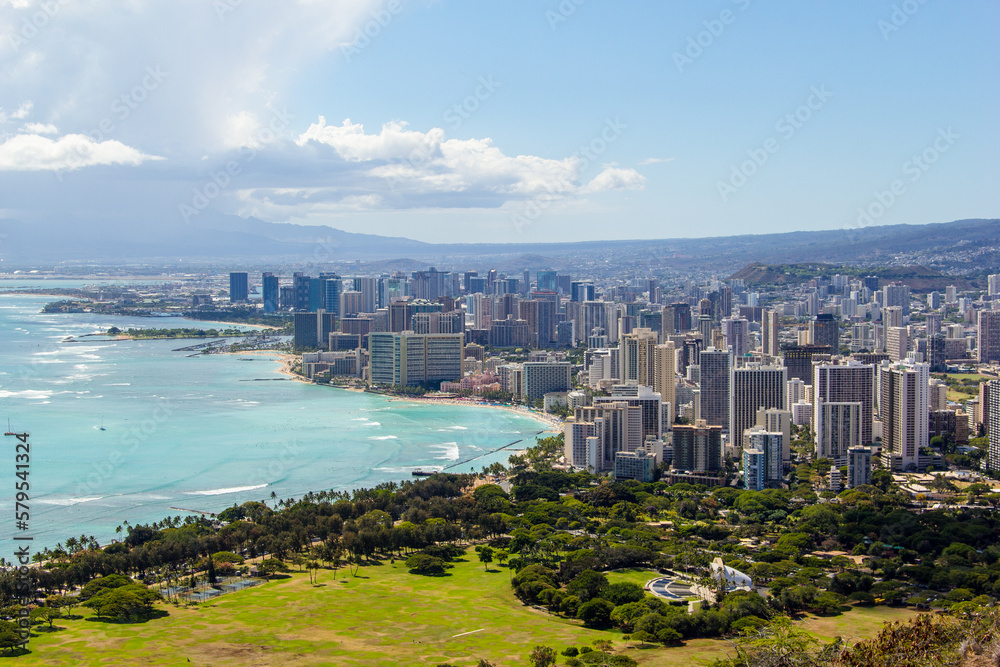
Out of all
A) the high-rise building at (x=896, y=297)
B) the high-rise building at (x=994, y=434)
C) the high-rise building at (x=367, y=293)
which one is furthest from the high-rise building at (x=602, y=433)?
the high-rise building at (x=896, y=297)

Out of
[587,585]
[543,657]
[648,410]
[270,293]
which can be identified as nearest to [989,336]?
[648,410]

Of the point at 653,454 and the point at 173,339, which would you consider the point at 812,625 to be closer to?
the point at 653,454

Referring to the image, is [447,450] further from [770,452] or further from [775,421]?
[775,421]

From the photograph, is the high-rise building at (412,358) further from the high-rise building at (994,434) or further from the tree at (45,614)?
the tree at (45,614)

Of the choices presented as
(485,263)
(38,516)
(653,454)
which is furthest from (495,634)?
(485,263)

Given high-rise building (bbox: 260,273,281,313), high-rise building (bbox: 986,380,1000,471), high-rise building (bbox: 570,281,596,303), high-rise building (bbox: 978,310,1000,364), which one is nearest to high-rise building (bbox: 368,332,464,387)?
high-rise building (bbox: 986,380,1000,471)
